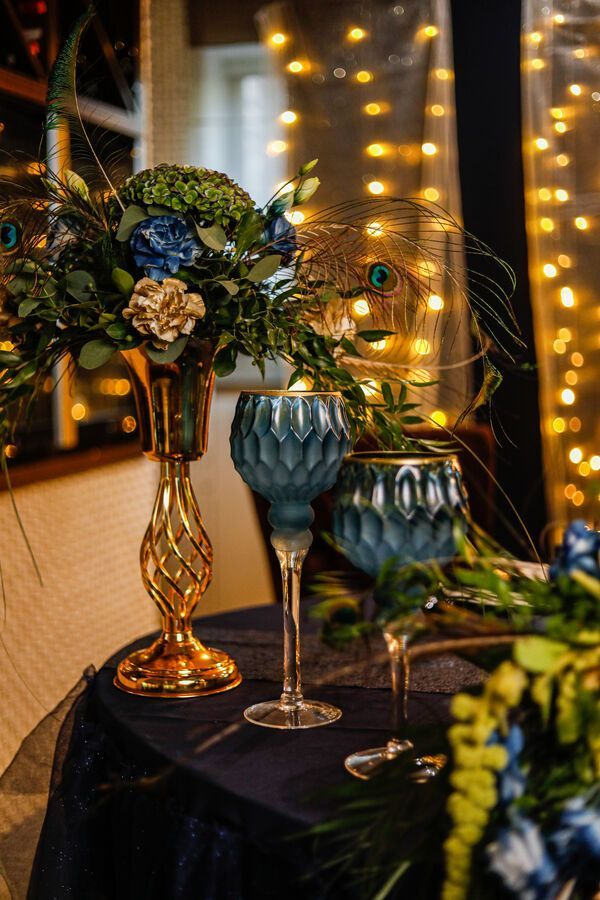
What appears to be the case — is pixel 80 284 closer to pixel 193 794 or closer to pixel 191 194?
pixel 191 194

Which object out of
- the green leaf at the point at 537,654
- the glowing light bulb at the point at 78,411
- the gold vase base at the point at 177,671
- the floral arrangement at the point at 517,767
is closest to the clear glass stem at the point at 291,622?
the gold vase base at the point at 177,671

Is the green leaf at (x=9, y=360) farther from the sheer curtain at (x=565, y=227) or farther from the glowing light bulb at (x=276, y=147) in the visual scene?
the glowing light bulb at (x=276, y=147)

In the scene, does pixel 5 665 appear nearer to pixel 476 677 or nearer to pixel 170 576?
pixel 170 576

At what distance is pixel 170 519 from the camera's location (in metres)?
1.10

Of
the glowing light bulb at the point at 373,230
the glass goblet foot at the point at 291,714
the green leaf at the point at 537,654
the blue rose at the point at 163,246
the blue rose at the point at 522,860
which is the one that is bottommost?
the glass goblet foot at the point at 291,714

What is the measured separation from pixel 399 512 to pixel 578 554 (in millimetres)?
165

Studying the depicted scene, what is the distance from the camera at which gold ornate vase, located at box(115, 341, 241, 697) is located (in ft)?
3.48

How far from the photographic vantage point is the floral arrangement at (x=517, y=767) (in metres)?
0.54

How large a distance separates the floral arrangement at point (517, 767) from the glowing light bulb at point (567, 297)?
7.61ft

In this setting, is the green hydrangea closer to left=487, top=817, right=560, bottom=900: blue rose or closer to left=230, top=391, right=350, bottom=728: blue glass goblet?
left=230, top=391, right=350, bottom=728: blue glass goblet

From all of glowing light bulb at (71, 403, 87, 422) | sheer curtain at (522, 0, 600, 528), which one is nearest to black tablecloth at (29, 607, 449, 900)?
glowing light bulb at (71, 403, 87, 422)

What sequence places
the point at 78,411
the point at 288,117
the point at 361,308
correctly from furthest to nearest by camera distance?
the point at 288,117 → the point at 78,411 → the point at 361,308

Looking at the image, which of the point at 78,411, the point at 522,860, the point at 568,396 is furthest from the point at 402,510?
the point at 568,396

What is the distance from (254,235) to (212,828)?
0.57m
